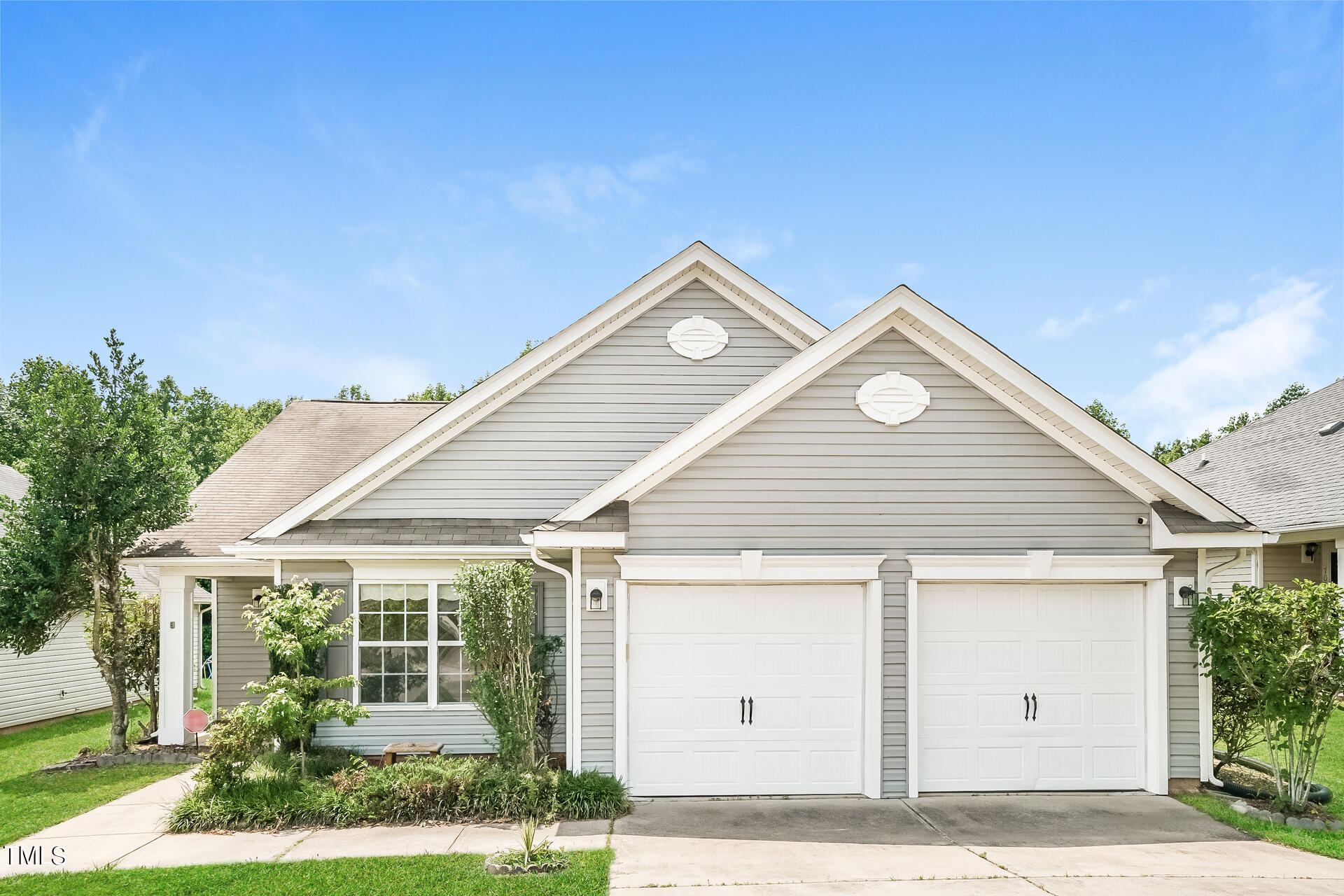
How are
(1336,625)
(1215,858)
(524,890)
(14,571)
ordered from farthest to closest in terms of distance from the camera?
(14,571), (1336,625), (1215,858), (524,890)

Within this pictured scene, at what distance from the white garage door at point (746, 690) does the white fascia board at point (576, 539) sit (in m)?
0.74

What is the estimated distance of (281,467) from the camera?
13.4 meters

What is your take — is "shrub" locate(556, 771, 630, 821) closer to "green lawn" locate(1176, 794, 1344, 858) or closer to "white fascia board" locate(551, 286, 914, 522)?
"white fascia board" locate(551, 286, 914, 522)

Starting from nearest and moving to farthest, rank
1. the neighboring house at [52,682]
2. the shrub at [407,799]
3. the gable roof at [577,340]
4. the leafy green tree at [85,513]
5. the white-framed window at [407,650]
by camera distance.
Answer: the shrub at [407,799]
the white-framed window at [407,650]
the gable roof at [577,340]
the leafy green tree at [85,513]
the neighboring house at [52,682]

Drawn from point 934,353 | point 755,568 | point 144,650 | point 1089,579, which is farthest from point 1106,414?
point 144,650

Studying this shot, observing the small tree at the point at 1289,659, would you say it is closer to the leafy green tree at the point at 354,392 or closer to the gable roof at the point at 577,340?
the gable roof at the point at 577,340

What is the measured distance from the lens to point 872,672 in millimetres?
8508

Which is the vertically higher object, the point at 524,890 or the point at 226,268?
the point at 226,268

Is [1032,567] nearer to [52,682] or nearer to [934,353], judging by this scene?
[934,353]

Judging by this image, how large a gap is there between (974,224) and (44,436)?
52.4 feet

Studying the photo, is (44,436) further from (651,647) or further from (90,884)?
(651,647)

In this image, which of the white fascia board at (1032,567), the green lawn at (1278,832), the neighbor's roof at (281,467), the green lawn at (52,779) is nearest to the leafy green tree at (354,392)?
the neighbor's roof at (281,467)

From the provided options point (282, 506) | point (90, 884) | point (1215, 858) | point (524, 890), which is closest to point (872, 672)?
point (1215, 858)

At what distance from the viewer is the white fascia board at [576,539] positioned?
820cm
